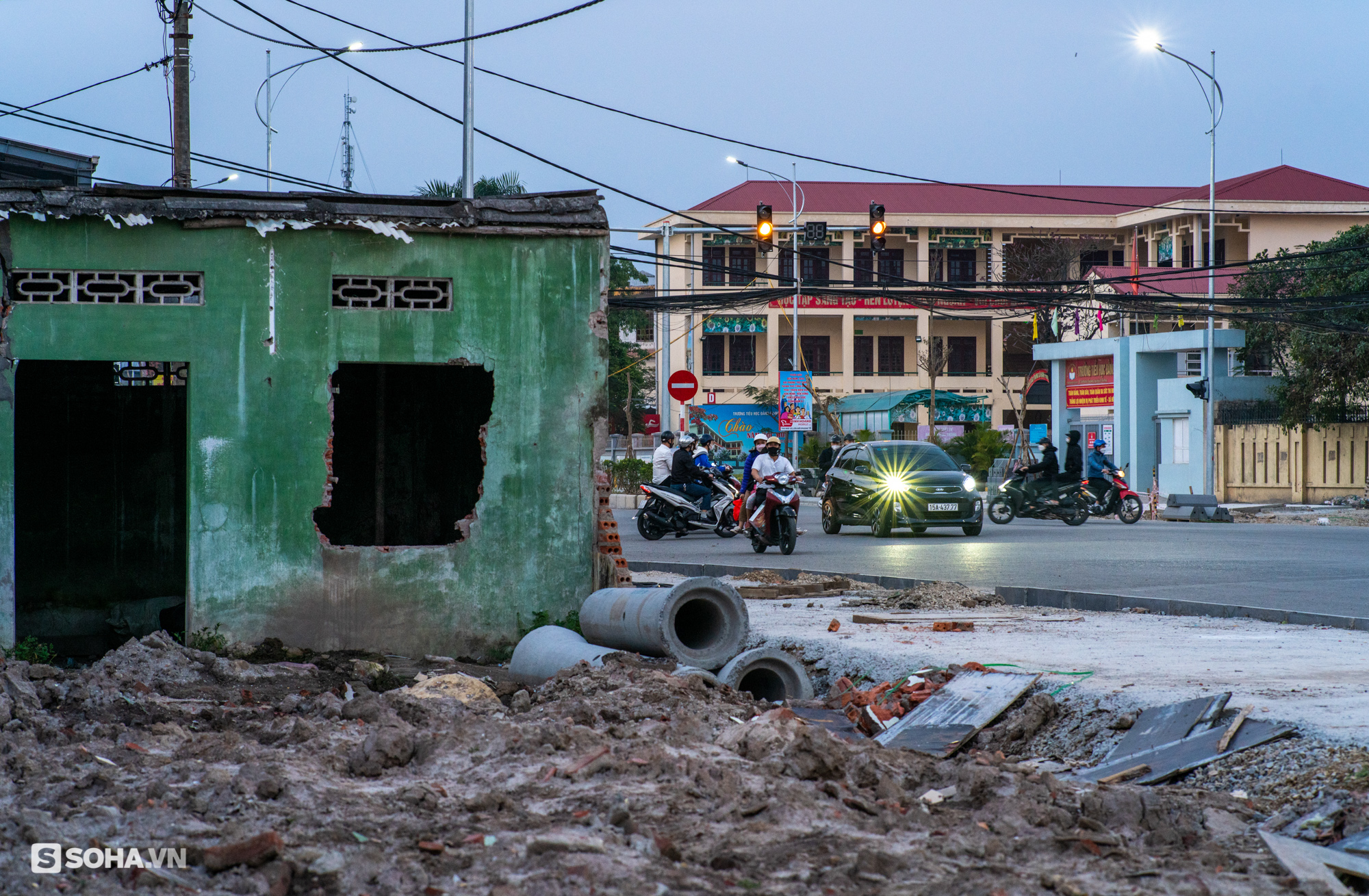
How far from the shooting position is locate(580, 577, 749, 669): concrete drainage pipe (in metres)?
8.03

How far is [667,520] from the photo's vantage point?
1950 cm

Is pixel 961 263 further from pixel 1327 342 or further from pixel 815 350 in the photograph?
pixel 1327 342

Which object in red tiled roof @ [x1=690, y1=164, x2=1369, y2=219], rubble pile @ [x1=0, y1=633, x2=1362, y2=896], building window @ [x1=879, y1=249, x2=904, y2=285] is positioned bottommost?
rubble pile @ [x1=0, y1=633, x2=1362, y2=896]

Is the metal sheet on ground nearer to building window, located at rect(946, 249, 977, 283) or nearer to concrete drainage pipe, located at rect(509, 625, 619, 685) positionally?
concrete drainage pipe, located at rect(509, 625, 619, 685)

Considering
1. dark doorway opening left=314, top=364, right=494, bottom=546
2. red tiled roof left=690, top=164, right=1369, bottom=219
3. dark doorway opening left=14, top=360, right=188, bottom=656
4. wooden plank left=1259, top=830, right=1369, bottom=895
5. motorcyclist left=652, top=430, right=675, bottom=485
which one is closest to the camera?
wooden plank left=1259, top=830, right=1369, bottom=895

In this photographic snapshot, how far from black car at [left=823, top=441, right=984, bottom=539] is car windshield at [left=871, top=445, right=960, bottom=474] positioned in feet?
0.04

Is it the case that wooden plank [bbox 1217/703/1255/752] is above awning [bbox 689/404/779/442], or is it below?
below

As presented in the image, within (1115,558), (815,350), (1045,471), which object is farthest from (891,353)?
(1115,558)

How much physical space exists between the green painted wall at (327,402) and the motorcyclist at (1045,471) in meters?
14.1

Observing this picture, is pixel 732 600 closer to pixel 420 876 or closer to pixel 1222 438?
pixel 420 876

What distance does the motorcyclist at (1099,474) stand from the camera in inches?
869

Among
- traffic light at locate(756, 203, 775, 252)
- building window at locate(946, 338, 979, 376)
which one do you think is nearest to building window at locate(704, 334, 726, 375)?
building window at locate(946, 338, 979, 376)

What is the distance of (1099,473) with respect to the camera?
2233cm

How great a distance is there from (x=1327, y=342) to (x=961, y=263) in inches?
1003
